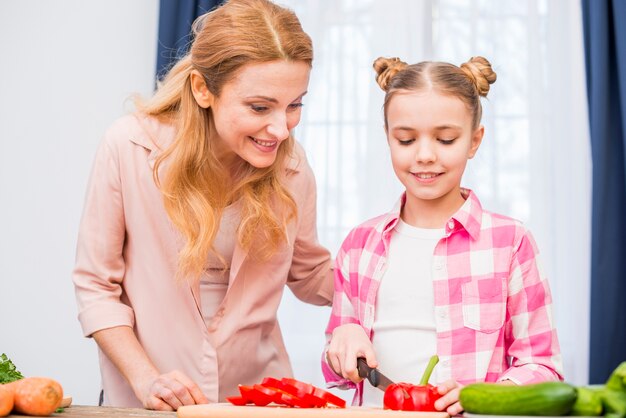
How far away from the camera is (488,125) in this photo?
3.57m

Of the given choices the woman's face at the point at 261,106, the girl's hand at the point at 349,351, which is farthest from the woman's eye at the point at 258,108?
the girl's hand at the point at 349,351

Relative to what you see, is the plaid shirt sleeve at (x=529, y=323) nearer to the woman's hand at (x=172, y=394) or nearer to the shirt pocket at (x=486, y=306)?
the shirt pocket at (x=486, y=306)

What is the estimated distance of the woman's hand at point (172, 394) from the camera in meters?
1.56

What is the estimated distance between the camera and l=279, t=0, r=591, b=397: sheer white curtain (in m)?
3.54

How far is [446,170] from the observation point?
176 centimetres

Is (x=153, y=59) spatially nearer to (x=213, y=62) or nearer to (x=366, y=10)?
(x=366, y=10)

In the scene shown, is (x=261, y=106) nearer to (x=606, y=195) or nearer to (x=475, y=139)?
(x=475, y=139)

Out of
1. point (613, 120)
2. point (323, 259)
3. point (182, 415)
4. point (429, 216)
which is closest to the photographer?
point (182, 415)

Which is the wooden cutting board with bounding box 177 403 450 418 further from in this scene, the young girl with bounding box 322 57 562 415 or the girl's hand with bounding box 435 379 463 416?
the young girl with bounding box 322 57 562 415

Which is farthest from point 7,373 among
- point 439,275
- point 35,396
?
point 439,275

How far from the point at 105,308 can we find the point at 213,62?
1.95ft

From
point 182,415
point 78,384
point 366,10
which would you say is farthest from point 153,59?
point 182,415

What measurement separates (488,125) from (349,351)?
7.06ft

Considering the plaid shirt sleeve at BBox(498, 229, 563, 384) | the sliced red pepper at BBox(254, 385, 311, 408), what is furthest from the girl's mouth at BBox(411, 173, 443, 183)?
the sliced red pepper at BBox(254, 385, 311, 408)
